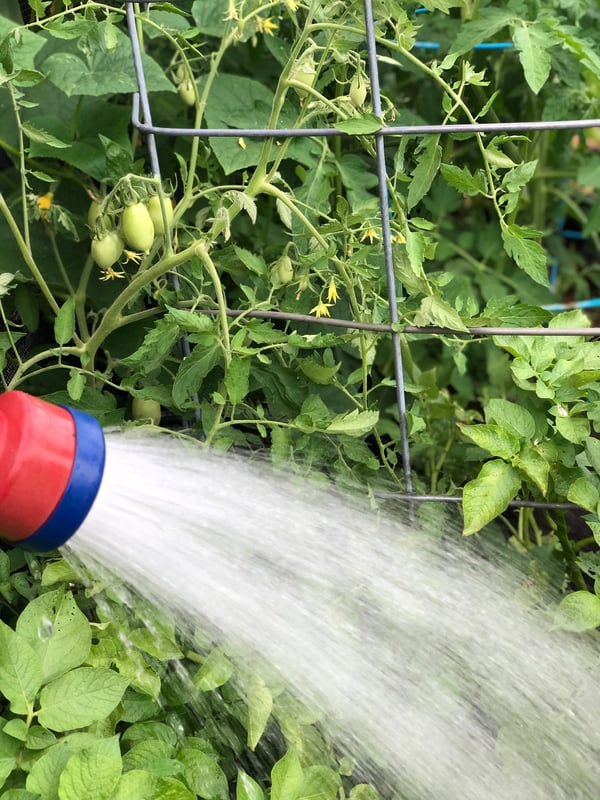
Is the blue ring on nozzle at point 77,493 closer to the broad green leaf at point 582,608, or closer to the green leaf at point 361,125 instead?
the green leaf at point 361,125

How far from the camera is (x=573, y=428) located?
946 millimetres

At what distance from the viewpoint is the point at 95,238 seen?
0.93 meters

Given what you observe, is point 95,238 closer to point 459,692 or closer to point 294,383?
point 294,383

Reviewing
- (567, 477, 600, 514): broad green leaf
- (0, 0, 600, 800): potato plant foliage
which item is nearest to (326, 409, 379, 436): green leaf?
(0, 0, 600, 800): potato plant foliage

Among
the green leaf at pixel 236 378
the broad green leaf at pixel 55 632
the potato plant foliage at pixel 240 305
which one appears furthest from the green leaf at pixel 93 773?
the green leaf at pixel 236 378

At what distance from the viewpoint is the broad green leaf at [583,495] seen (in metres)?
0.92

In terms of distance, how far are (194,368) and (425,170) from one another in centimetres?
33

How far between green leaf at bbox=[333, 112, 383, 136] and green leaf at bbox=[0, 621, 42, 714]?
59 cm

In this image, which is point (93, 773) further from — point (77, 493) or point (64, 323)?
point (64, 323)

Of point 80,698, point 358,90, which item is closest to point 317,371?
point 358,90

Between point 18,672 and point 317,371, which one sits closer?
point 18,672

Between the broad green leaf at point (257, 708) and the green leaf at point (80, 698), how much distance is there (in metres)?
0.14

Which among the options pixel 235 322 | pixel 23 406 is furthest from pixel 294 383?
pixel 23 406

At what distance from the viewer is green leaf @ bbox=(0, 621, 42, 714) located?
31.2 inches
